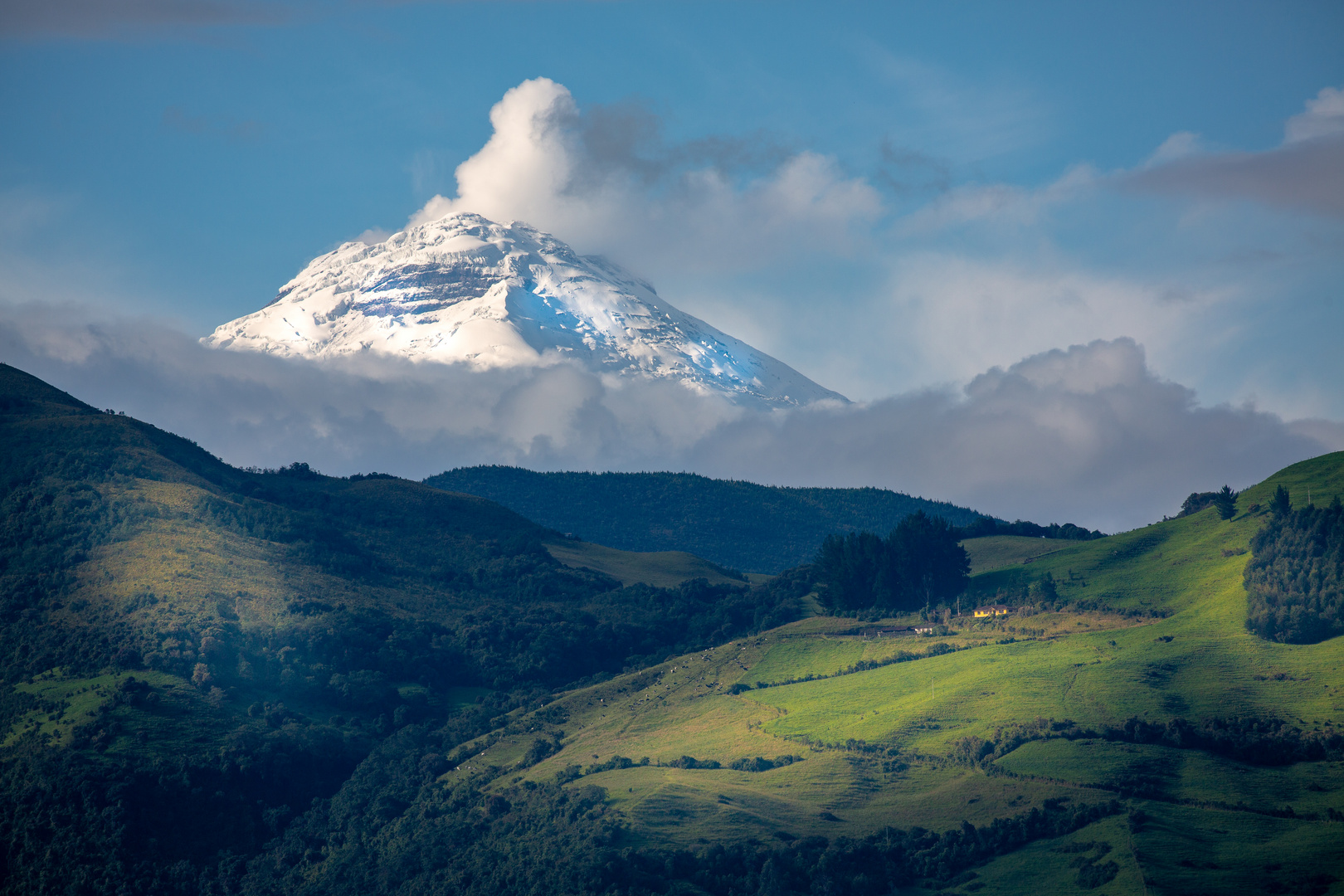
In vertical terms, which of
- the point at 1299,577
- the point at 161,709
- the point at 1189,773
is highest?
the point at 1299,577

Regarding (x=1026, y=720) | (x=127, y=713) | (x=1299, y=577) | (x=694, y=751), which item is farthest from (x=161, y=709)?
(x=1299, y=577)

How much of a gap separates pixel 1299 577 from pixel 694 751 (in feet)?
223

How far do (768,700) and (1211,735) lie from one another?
5218 centimetres

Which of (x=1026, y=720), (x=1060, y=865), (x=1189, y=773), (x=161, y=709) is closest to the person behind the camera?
(x=1060, y=865)

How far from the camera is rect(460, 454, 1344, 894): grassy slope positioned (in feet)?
409

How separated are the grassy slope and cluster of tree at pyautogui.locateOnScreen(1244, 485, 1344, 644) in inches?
116

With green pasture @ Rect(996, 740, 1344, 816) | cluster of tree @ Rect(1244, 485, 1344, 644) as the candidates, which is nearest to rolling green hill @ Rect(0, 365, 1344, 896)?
green pasture @ Rect(996, 740, 1344, 816)

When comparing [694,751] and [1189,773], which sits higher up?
[1189,773]

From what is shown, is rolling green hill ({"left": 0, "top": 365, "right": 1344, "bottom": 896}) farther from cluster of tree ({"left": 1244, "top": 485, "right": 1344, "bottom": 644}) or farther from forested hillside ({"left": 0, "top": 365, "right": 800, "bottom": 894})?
cluster of tree ({"left": 1244, "top": 485, "right": 1344, "bottom": 644})

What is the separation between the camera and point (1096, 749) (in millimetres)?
139125

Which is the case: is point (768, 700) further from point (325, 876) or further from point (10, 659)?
point (10, 659)

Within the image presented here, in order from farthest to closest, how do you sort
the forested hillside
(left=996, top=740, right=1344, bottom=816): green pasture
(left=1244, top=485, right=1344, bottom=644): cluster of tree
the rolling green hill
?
(left=1244, top=485, right=1344, bottom=644): cluster of tree < the forested hillside < (left=996, top=740, right=1344, bottom=816): green pasture < the rolling green hill

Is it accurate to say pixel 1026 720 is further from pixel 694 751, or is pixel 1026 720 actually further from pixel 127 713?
pixel 127 713

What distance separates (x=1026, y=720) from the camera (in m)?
146
